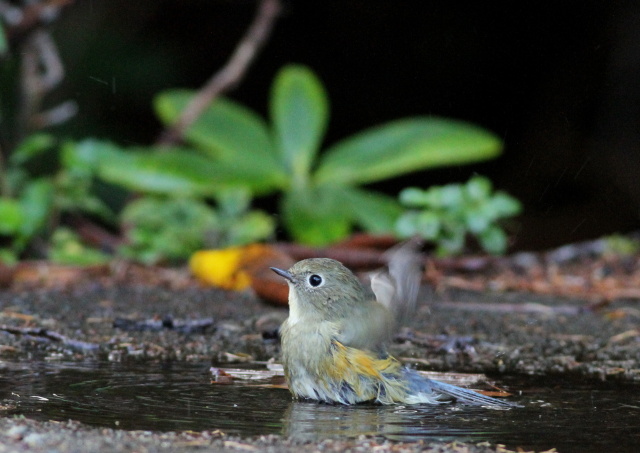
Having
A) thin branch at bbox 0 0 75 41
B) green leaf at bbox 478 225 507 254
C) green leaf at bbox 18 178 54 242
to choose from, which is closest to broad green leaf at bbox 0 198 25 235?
green leaf at bbox 18 178 54 242

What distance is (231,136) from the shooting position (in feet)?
27.6

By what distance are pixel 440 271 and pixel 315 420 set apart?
3847 mm

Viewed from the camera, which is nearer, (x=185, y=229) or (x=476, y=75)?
(x=185, y=229)

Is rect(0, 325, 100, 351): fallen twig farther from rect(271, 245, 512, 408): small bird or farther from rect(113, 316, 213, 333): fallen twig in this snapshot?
A: rect(271, 245, 512, 408): small bird

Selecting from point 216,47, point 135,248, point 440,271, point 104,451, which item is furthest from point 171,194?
point 104,451

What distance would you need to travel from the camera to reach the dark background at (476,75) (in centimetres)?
997

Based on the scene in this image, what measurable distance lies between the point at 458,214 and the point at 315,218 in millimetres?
1571

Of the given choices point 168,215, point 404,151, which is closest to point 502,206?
point 404,151

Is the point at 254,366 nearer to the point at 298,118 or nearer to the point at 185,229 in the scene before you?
the point at 185,229

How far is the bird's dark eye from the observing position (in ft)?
11.0

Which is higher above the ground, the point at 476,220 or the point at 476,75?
the point at 476,75

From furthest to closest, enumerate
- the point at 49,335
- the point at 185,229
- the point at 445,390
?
the point at 185,229
the point at 49,335
the point at 445,390

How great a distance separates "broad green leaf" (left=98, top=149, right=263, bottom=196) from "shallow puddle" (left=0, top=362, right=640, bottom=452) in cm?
419

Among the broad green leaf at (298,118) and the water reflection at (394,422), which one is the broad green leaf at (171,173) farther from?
the water reflection at (394,422)
